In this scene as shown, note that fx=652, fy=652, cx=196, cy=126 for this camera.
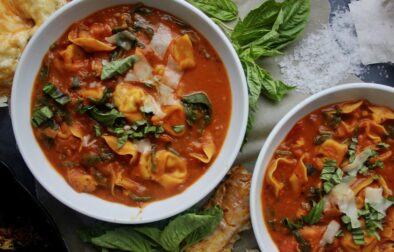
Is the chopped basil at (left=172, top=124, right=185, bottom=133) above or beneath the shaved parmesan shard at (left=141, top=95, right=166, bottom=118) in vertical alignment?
beneath

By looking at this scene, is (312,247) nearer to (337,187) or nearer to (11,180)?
(337,187)

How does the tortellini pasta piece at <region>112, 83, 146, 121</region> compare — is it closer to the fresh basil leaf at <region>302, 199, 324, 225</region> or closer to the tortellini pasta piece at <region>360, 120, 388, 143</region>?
the fresh basil leaf at <region>302, 199, 324, 225</region>

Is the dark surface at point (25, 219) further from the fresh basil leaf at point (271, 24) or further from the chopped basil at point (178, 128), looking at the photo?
the fresh basil leaf at point (271, 24)

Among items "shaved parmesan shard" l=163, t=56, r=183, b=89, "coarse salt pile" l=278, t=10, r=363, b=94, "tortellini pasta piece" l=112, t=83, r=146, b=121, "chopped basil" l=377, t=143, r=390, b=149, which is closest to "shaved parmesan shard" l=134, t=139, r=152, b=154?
"tortellini pasta piece" l=112, t=83, r=146, b=121

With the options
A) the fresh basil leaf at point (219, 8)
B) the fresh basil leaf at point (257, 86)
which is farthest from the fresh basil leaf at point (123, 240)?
the fresh basil leaf at point (219, 8)

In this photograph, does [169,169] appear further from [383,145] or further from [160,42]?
[383,145]

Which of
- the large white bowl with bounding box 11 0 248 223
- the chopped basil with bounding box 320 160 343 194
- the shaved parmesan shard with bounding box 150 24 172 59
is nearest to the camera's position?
the large white bowl with bounding box 11 0 248 223

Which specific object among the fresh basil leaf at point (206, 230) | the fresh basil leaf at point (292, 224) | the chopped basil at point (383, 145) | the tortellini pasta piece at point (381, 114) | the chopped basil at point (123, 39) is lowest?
the fresh basil leaf at point (206, 230)
